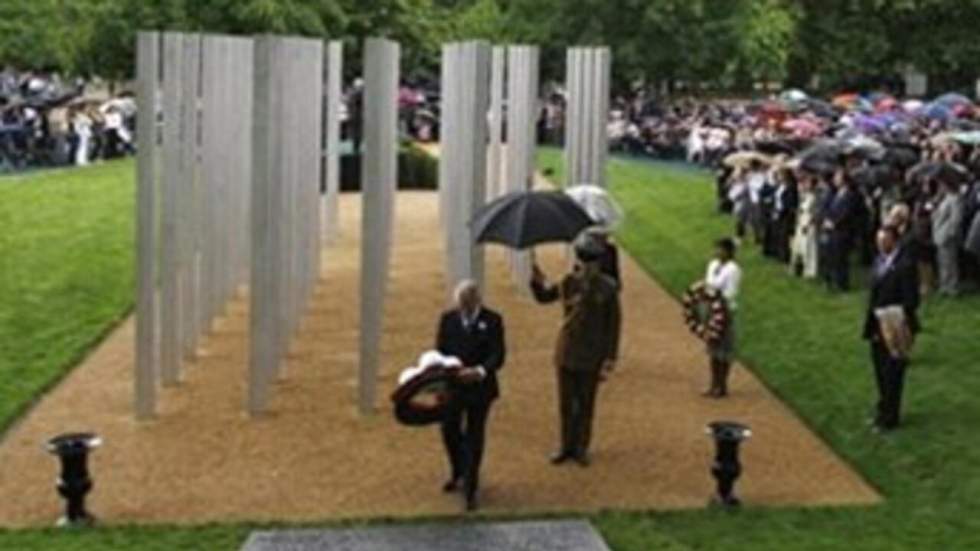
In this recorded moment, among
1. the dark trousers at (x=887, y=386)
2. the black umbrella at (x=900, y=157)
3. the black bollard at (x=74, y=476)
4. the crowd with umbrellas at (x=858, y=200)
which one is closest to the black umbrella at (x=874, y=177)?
the crowd with umbrellas at (x=858, y=200)

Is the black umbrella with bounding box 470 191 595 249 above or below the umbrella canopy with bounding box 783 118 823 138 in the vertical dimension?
Result: below

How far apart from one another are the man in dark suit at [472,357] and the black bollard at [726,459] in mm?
1707

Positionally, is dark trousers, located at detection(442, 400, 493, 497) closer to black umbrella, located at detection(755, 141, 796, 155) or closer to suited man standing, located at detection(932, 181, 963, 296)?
suited man standing, located at detection(932, 181, 963, 296)

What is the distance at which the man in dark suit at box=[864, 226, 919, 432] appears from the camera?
14586 mm

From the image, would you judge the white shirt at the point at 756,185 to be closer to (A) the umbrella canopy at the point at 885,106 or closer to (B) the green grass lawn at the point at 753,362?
(B) the green grass lawn at the point at 753,362

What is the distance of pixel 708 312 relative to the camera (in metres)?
16.2

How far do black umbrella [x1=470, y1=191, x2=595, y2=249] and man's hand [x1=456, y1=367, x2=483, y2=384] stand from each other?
231 centimetres

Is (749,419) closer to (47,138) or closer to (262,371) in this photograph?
(262,371)

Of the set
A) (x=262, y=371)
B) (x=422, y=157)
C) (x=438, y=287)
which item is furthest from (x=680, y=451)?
(x=422, y=157)

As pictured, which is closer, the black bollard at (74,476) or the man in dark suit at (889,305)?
the black bollard at (74,476)

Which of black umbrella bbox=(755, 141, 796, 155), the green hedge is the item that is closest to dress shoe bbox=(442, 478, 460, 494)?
black umbrella bbox=(755, 141, 796, 155)

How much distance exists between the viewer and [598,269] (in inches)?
535

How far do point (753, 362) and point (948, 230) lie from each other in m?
4.63

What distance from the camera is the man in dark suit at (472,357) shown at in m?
12.5
